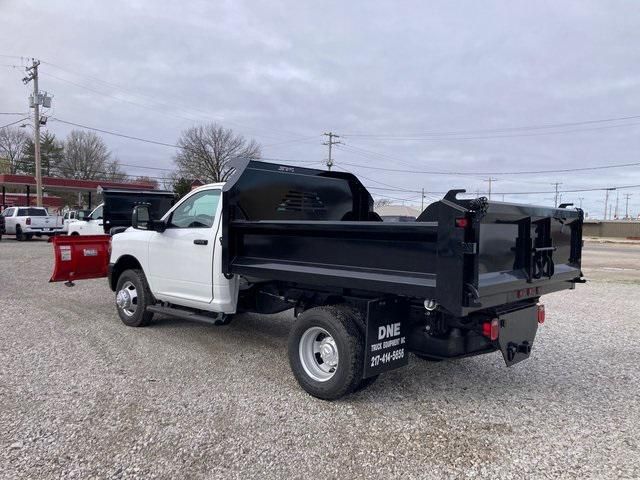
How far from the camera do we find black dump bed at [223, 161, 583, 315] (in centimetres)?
360

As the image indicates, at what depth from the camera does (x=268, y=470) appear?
10.9ft

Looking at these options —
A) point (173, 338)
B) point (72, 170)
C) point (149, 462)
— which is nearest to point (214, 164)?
point (72, 170)

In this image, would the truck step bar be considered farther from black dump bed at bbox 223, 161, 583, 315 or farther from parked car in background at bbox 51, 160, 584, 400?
black dump bed at bbox 223, 161, 583, 315

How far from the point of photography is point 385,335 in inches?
171

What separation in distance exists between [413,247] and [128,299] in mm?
4779

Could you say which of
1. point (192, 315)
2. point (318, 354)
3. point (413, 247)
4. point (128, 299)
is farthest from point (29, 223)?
point (413, 247)

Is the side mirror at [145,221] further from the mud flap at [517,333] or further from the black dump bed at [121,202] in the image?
the black dump bed at [121,202]

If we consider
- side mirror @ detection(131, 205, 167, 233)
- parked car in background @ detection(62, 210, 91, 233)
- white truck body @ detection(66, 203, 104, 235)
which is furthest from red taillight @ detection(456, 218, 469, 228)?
parked car in background @ detection(62, 210, 91, 233)

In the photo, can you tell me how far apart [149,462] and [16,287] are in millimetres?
9043

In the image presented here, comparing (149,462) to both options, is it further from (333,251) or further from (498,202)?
(498,202)

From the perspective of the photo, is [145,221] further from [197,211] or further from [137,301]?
[137,301]

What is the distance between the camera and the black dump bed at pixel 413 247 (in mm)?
3600

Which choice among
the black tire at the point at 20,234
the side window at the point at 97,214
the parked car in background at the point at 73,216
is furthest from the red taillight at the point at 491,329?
the black tire at the point at 20,234

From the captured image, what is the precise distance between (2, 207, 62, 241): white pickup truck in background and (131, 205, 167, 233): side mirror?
23678mm
